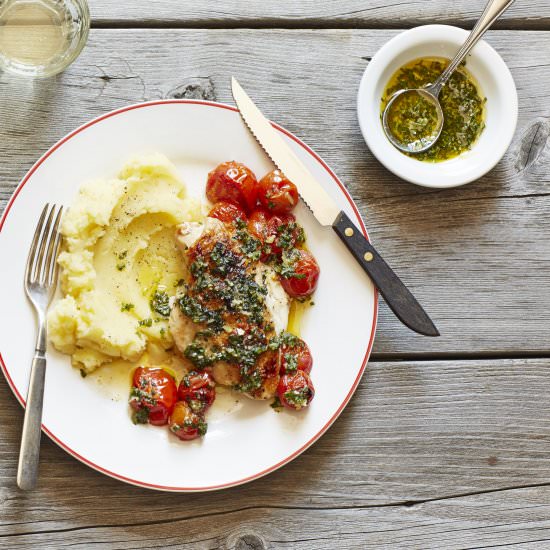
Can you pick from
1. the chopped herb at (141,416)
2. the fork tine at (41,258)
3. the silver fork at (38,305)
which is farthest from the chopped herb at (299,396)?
the fork tine at (41,258)

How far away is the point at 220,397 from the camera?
10.1 ft

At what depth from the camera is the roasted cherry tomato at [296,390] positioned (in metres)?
2.95

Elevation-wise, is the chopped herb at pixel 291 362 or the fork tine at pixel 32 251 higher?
the fork tine at pixel 32 251

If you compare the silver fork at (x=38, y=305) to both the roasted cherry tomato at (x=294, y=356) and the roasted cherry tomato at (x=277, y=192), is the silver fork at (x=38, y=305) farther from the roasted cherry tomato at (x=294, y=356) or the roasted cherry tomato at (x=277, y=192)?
the roasted cherry tomato at (x=294, y=356)

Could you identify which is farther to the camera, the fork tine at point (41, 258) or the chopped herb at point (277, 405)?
the chopped herb at point (277, 405)

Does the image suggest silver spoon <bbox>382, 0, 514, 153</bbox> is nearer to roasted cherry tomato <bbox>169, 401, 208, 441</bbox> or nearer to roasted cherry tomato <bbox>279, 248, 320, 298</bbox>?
roasted cherry tomato <bbox>279, 248, 320, 298</bbox>

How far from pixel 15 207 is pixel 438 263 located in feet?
6.39

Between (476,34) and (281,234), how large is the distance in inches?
48.8

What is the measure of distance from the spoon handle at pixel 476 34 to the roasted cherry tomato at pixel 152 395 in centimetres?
181

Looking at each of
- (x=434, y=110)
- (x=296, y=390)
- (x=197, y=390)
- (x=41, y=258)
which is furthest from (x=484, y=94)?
(x=41, y=258)

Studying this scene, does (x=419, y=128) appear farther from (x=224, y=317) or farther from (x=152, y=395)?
(x=152, y=395)

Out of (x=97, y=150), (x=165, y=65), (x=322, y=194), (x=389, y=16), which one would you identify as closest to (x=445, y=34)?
(x=389, y=16)

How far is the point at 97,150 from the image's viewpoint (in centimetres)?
299

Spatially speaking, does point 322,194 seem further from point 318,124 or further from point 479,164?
point 479,164
